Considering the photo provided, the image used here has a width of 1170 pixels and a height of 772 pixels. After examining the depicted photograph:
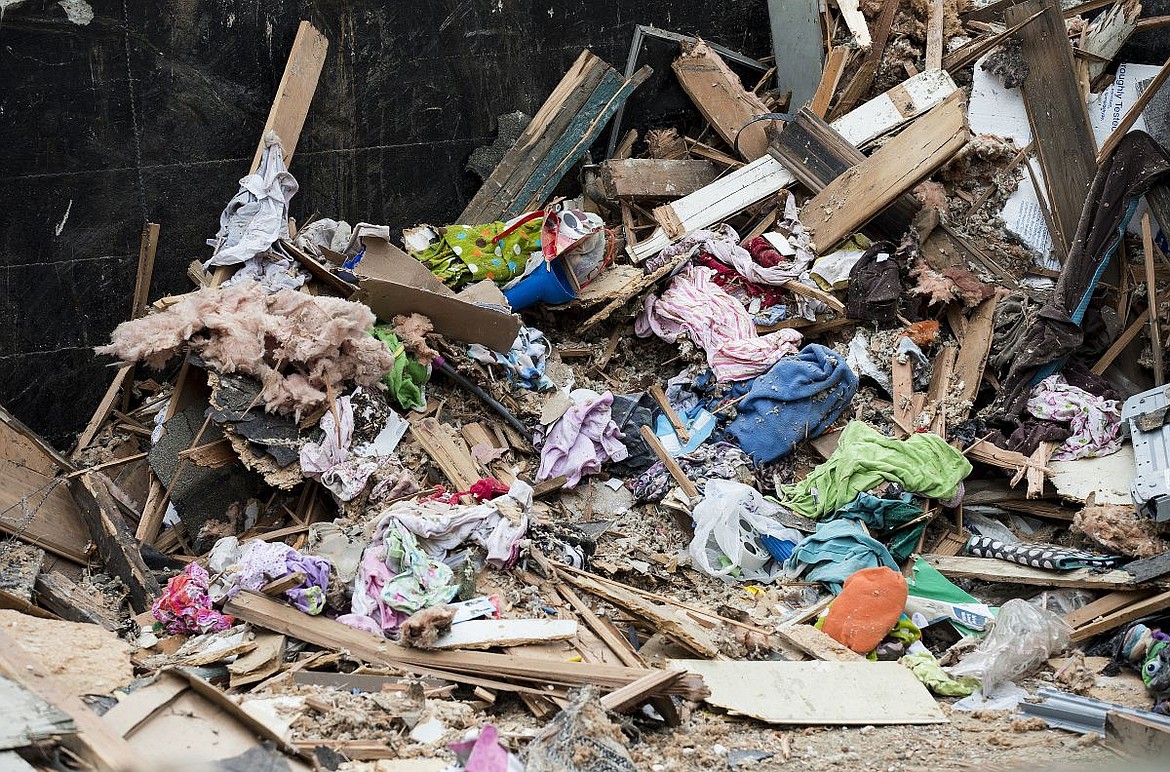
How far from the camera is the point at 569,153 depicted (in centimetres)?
777

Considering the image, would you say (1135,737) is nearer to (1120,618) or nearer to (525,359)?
(1120,618)

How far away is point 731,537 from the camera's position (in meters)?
5.89

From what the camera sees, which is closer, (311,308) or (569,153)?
(311,308)

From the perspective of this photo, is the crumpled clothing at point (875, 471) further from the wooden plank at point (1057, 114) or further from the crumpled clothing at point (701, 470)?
the wooden plank at point (1057, 114)

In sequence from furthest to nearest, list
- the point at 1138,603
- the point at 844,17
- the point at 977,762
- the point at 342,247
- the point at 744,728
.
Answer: the point at 844,17, the point at 342,247, the point at 1138,603, the point at 744,728, the point at 977,762

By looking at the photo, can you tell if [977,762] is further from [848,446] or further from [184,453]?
[184,453]

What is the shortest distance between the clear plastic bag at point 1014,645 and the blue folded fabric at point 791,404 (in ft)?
5.71

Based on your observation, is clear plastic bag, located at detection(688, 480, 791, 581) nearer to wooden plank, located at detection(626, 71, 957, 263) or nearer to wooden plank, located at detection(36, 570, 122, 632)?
wooden plank, located at detection(626, 71, 957, 263)

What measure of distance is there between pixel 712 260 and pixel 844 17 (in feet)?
7.69

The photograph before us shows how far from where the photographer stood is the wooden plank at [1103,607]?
5559 mm

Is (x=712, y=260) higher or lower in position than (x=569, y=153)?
lower

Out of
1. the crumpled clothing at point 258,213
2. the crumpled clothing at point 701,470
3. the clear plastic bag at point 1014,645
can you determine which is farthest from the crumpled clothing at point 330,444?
the clear plastic bag at point 1014,645

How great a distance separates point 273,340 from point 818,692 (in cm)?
355

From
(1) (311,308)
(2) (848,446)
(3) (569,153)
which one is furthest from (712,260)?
(1) (311,308)
